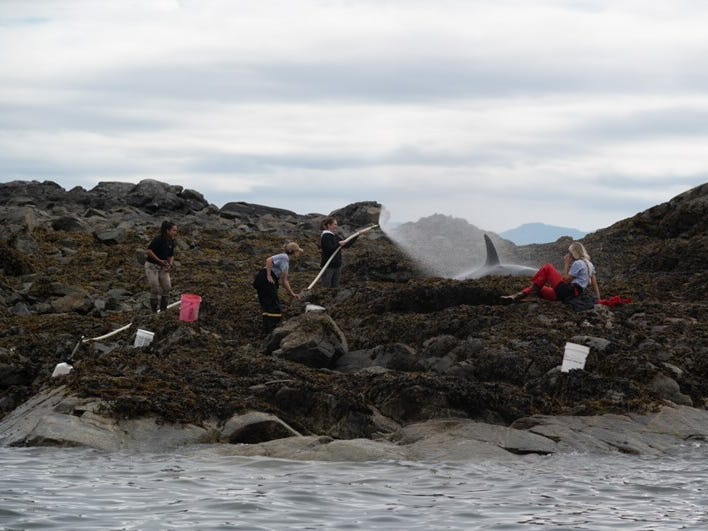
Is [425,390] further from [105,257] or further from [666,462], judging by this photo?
[105,257]

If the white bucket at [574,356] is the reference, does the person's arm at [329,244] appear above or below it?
above

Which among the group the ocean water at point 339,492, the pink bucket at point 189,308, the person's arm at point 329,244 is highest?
the person's arm at point 329,244

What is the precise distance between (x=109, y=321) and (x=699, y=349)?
10.4m

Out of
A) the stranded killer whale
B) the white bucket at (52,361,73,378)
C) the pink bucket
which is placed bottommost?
the white bucket at (52,361,73,378)

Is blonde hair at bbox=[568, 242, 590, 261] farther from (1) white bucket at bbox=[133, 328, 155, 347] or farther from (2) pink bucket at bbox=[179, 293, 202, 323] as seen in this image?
(1) white bucket at bbox=[133, 328, 155, 347]

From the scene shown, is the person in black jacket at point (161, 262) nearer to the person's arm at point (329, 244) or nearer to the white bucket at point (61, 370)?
the person's arm at point (329, 244)

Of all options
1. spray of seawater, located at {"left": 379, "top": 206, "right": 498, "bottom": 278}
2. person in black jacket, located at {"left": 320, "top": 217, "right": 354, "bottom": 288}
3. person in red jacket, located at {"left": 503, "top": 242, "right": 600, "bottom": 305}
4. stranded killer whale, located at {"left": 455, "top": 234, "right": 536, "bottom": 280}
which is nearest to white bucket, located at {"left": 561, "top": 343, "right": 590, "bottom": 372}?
person in red jacket, located at {"left": 503, "top": 242, "right": 600, "bottom": 305}

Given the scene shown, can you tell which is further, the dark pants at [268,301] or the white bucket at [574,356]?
the dark pants at [268,301]

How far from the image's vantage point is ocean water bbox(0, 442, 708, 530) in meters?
10.1

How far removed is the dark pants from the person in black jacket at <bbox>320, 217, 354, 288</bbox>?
3.48 meters

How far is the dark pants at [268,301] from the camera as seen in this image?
19641mm

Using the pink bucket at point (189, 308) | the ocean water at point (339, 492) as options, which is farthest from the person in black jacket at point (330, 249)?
the ocean water at point (339, 492)

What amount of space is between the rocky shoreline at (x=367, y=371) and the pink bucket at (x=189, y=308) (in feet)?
1.40

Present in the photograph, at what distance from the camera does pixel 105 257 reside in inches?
1239
